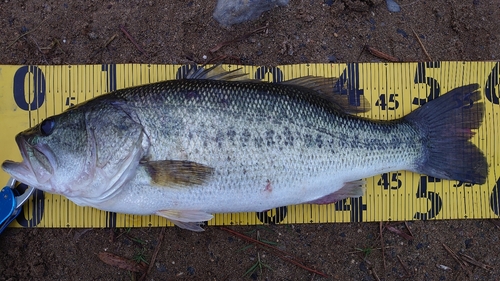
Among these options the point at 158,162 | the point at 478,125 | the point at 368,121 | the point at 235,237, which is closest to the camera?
the point at 158,162

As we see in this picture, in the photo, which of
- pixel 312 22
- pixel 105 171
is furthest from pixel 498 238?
pixel 105 171

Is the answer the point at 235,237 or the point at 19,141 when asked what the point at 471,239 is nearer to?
the point at 235,237

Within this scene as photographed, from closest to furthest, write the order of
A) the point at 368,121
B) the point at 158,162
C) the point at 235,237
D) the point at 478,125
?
the point at 158,162 < the point at 368,121 < the point at 478,125 < the point at 235,237

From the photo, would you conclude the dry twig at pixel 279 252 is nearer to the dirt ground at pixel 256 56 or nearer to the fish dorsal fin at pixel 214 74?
the dirt ground at pixel 256 56

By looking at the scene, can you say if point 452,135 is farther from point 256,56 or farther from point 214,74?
point 214,74

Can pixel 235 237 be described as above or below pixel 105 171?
below
